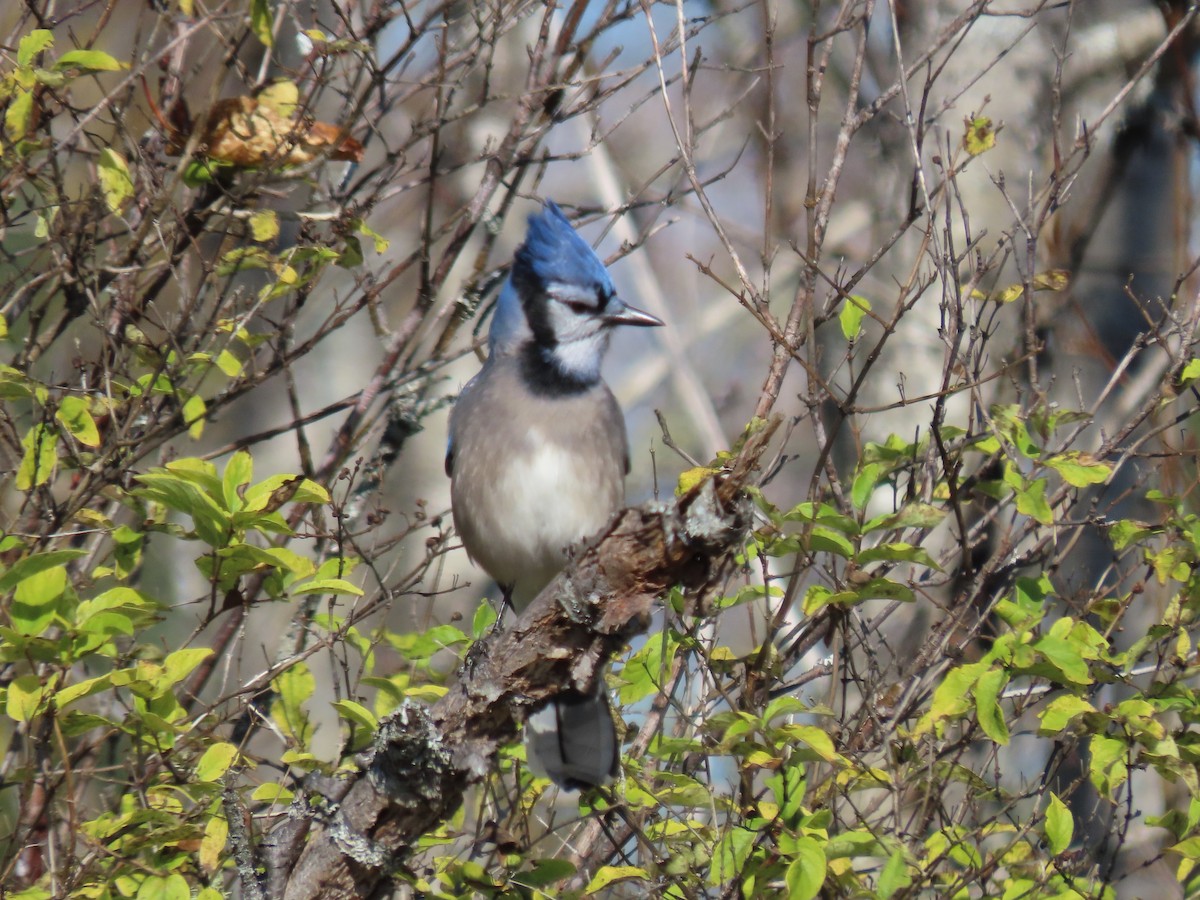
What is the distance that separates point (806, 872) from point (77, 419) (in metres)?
1.52

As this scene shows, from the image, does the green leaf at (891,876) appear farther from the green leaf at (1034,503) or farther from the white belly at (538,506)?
the white belly at (538,506)

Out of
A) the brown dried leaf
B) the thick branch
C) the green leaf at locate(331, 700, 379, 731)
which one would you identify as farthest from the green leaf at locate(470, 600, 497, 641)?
the brown dried leaf

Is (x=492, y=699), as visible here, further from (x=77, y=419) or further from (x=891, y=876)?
(x=77, y=419)

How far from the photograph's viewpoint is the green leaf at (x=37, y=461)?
8.04 feet

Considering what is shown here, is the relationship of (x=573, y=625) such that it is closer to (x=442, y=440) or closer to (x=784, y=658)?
(x=784, y=658)

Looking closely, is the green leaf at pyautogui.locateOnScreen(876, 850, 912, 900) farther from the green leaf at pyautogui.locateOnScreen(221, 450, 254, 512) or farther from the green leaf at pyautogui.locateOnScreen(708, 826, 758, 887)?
the green leaf at pyautogui.locateOnScreen(221, 450, 254, 512)

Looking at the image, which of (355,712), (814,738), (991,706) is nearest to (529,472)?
(355,712)

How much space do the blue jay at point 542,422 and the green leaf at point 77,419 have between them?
4.16 feet

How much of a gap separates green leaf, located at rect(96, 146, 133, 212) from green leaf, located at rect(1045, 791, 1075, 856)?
2.05m

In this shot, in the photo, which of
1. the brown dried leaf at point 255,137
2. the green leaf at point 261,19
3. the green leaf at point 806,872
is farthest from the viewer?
the brown dried leaf at point 255,137

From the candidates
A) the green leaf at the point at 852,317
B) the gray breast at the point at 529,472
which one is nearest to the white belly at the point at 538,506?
the gray breast at the point at 529,472

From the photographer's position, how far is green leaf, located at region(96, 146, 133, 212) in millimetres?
2641

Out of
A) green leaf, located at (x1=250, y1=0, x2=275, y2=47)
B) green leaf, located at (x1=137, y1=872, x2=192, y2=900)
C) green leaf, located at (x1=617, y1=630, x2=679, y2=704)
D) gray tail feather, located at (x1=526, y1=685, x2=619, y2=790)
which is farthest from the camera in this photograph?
green leaf, located at (x1=250, y1=0, x2=275, y2=47)

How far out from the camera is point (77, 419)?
2480 mm
